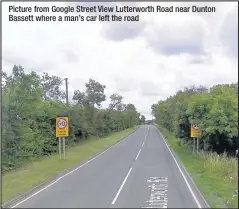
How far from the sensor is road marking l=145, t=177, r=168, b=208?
47.8ft

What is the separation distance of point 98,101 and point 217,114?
67.5 meters

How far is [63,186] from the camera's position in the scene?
746 inches

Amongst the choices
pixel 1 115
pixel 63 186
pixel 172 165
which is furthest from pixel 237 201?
pixel 1 115

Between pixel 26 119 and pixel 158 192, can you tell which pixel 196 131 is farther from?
pixel 158 192

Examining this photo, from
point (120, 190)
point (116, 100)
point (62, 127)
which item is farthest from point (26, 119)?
point (116, 100)

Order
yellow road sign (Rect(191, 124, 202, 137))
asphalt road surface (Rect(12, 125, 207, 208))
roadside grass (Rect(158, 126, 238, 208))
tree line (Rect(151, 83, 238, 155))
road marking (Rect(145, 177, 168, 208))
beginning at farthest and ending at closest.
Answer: yellow road sign (Rect(191, 124, 202, 137)), tree line (Rect(151, 83, 238, 155)), roadside grass (Rect(158, 126, 238, 208)), asphalt road surface (Rect(12, 125, 207, 208)), road marking (Rect(145, 177, 168, 208))

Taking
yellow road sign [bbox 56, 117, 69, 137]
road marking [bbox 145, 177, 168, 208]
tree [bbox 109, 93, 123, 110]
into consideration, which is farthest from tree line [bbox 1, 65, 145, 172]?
tree [bbox 109, 93, 123, 110]

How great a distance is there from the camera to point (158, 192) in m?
17.1

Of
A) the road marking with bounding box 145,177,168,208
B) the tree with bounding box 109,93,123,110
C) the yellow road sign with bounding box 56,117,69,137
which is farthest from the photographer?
the tree with bounding box 109,93,123,110

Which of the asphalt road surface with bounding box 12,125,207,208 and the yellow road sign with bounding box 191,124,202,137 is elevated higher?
the yellow road sign with bounding box 191,124,202,137

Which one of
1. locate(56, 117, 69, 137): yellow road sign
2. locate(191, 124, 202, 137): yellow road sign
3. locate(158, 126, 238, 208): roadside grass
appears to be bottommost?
locate(158, 126, 238, 208): roadside grass

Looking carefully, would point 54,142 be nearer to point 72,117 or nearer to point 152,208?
point 72,117

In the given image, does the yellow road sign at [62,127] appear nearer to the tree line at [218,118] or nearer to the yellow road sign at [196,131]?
the yellow road sign at [196,131]

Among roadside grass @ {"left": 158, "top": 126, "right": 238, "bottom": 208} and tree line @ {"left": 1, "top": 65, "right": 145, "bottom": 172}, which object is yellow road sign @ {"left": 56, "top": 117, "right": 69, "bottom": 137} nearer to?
tree line @ {"left": 1, "top": 65, "right": 145, "bottom": 172}
